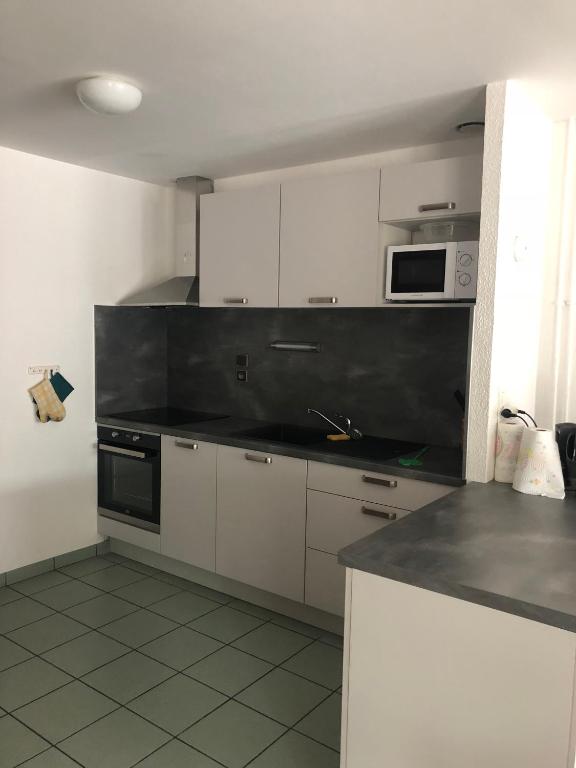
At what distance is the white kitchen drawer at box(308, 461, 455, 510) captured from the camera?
2541 millimetres

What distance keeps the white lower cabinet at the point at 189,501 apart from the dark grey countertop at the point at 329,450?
0.07 metres

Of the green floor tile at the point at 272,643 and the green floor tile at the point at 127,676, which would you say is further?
the green floor tile at the point at 272,643

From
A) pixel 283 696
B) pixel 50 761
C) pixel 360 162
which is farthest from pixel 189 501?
pixel 360 162

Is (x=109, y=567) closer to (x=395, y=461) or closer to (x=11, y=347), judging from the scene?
(x=11, y=347)

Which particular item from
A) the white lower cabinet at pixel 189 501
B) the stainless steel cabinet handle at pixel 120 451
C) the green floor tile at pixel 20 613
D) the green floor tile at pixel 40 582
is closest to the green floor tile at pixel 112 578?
the green floor tile at pixel 40 582

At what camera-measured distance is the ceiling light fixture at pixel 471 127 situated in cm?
264

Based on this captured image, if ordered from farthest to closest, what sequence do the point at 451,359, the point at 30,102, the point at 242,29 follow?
the point at 451,359, the point at 30,102, the point at 242,29

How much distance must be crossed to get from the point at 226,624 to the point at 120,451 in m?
1.20

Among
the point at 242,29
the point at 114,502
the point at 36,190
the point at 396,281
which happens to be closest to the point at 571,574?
the point at 396,281

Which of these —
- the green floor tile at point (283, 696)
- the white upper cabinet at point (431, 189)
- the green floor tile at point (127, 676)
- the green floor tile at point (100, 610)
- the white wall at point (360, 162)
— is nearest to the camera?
the green floor tile at point (283, 696)

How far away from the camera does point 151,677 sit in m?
2.53

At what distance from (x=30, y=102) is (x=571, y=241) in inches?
87.9

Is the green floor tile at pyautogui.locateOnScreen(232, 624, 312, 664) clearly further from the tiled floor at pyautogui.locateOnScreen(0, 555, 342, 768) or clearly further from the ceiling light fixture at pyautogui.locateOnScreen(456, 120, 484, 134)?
the ceiling light fixture at pyautogui.locateOnScreen(456, 120, 484, 134)

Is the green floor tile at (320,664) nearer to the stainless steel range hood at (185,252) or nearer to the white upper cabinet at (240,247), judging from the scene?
the white upper cabinet at (240,247)
